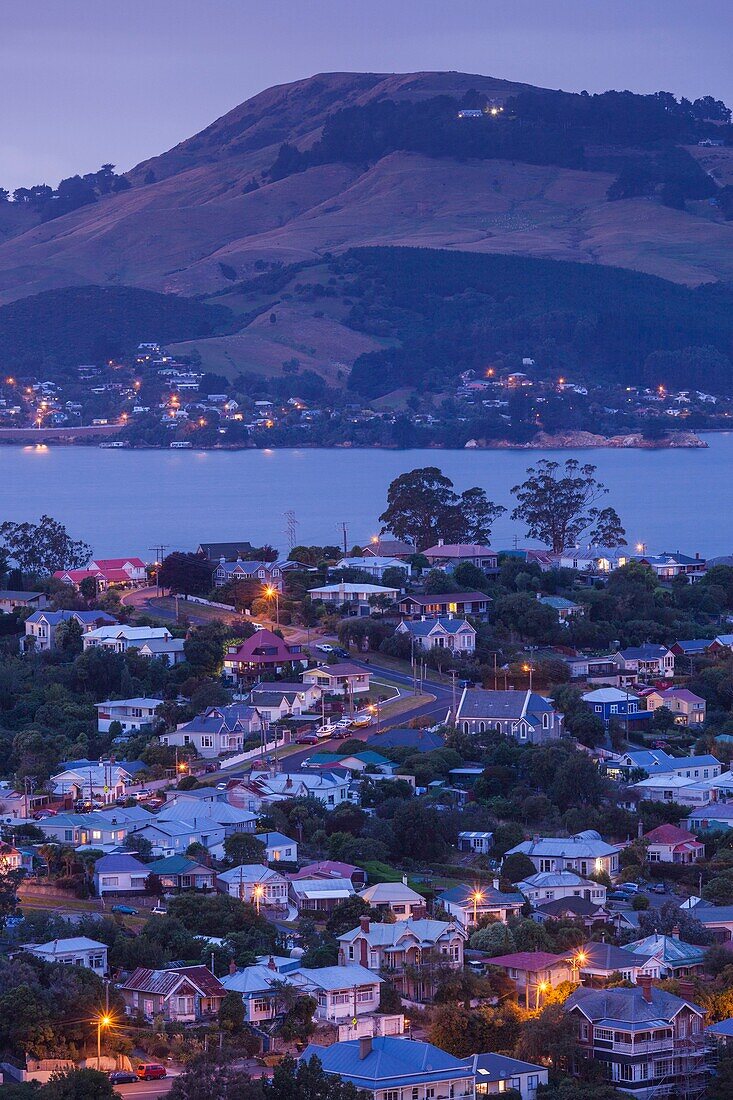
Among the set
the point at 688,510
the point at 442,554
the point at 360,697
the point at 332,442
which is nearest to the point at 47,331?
the point at 332,442

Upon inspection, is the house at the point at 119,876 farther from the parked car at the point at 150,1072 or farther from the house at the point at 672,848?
the house at the point at 672,848

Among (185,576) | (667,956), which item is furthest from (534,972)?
(185,576)

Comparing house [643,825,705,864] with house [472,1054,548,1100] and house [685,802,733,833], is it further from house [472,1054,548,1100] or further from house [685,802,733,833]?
house [472,1054,548,1100]

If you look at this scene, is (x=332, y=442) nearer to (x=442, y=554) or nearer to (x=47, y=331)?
(x=47, y=331)

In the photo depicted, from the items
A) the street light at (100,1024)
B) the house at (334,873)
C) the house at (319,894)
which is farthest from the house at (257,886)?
the street light at (100,1024)

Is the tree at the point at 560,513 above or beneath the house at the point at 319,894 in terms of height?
above

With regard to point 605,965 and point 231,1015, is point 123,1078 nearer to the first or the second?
point 231,1015
